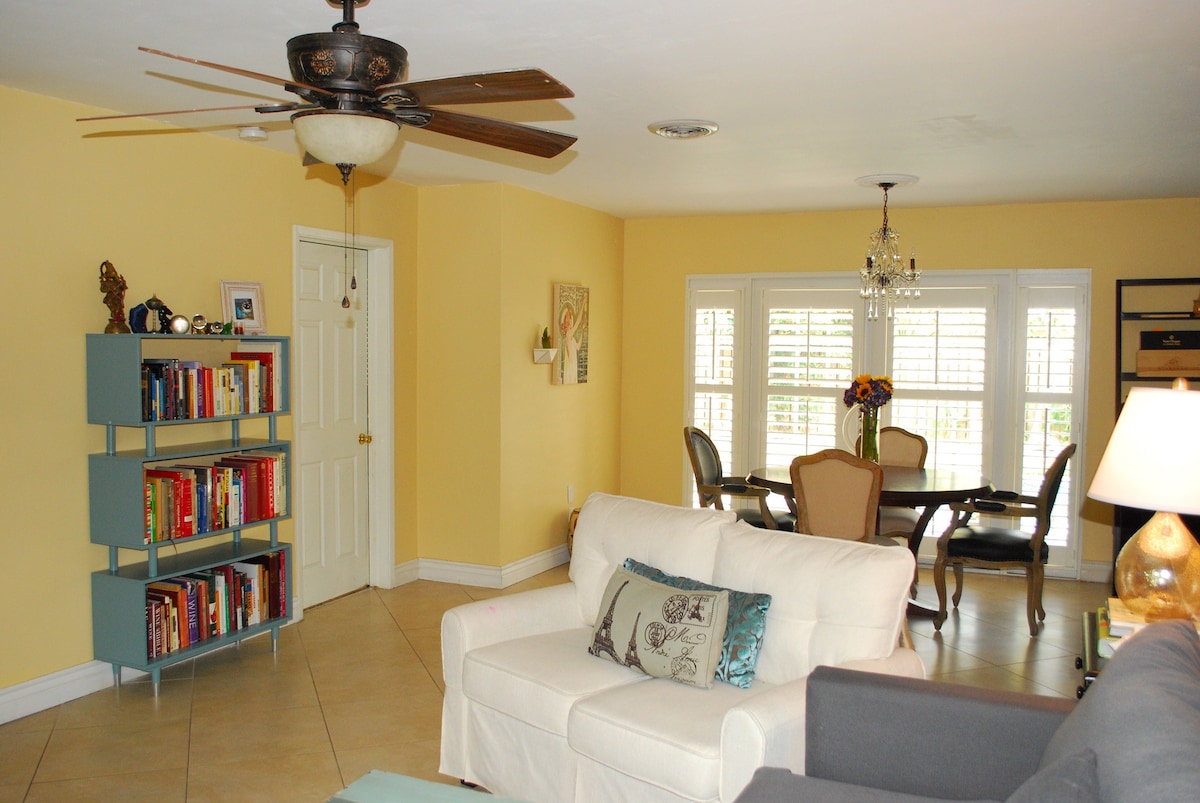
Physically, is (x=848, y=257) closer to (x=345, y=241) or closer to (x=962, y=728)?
(x=345, y=241)

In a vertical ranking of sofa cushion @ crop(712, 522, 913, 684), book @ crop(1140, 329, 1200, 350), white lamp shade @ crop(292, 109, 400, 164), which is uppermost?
white lamp shade @ crop(292, 109, 400, 164)

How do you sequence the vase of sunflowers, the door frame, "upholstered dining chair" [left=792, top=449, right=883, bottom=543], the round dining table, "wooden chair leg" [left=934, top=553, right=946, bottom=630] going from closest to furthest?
"upholstered dining chair" [left=792, top=449, right=883, bottom=543], the round dining table, "wooden chair leg" [left=934, top=553, right=946, bottom=630], the vase of sunflowers, the door frame

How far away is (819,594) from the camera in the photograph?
2742mm

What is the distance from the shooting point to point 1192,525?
5.20 meters

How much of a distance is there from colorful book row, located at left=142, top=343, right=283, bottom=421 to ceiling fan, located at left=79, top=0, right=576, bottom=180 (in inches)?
79.4

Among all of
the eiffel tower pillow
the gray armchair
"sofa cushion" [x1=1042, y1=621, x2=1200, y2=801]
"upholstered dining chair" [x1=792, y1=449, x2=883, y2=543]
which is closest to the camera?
"sofa cushion" [x1=1042, y1=621, x2=1200, y2=801]

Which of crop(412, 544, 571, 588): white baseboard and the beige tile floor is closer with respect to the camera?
the beige tile floor

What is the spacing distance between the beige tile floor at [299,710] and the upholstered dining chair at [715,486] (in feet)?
3.07

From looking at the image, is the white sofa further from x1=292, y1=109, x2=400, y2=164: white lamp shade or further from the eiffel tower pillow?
x1=292, y1=109, x2=400, y2=164: white lamp shade

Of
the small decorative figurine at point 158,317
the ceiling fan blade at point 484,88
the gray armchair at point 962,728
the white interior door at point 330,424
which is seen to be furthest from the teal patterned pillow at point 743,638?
the white interior door at point 330,424

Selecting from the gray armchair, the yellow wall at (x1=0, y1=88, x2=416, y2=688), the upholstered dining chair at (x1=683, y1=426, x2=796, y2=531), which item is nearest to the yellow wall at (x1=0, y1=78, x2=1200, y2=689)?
the yellow wall at (x1=0, y1=88, x2=416, y2=688)

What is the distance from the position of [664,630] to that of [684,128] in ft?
7.25

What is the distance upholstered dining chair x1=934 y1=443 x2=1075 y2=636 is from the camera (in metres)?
4.80

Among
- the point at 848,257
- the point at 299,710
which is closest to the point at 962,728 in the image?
the point at 299,710
